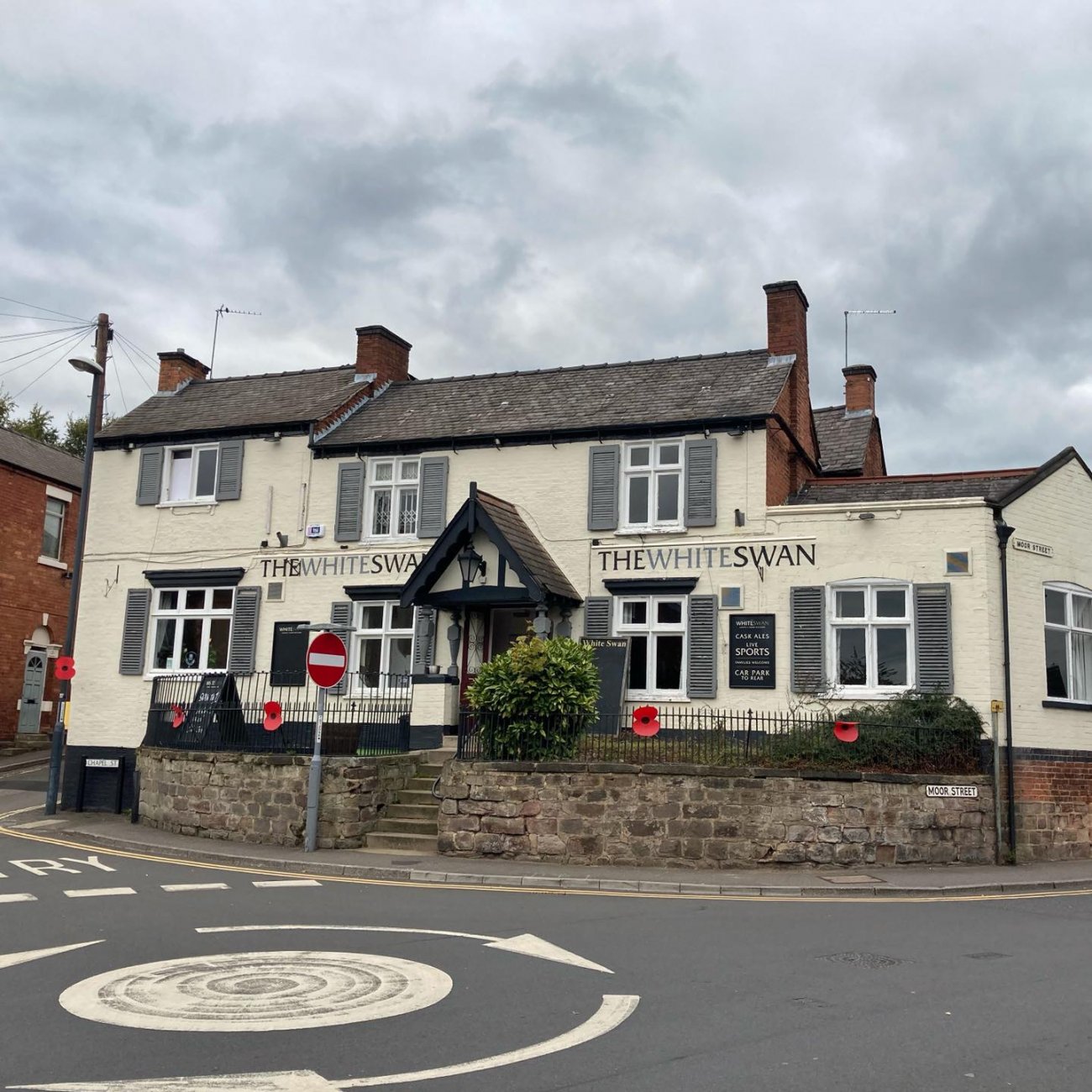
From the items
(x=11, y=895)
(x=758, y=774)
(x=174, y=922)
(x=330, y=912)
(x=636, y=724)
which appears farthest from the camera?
(x=636, y=724)

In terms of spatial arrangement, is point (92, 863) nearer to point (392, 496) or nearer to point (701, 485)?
point (392, 496)

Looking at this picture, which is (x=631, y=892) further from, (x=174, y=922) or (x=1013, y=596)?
(x=1013, y=596)

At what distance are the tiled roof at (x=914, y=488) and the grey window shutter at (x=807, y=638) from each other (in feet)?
5.97

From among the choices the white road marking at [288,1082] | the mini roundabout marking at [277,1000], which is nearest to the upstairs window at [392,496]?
the mini roundabout marking at [277,1000]

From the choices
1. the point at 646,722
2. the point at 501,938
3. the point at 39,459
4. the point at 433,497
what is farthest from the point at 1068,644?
the point at 39,459

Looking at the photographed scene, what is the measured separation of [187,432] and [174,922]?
51.8 ft

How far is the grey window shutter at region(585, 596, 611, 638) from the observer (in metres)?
20.7

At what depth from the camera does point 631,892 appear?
1336 centimetres

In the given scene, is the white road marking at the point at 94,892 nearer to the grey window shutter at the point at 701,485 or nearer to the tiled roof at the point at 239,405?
the grey window shutter at the point at 701,485

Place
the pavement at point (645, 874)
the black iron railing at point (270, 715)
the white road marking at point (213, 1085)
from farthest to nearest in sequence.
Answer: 1. the black iron railing at point (270, 715)
2. the pavement at point (645, 874)
3. the white road marking at point (213, 1085)

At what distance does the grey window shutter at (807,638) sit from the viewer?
1905 cm

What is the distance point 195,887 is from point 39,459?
953 inches

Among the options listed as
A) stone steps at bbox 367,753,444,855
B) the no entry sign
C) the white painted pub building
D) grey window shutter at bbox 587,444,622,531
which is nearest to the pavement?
stone steps at bbox 367,753,444,855

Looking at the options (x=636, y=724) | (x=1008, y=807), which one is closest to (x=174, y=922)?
(x=636, y=724)
